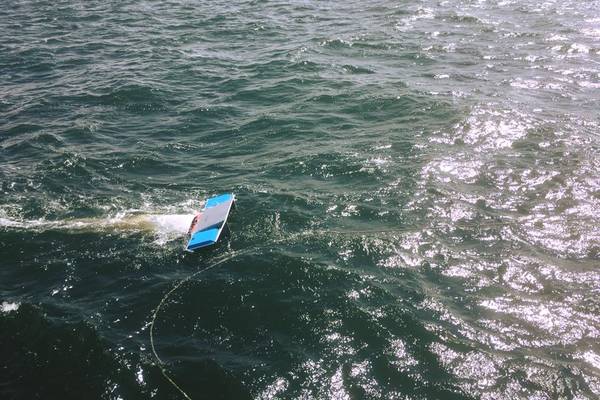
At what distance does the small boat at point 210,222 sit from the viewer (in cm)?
943

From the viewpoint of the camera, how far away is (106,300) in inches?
334

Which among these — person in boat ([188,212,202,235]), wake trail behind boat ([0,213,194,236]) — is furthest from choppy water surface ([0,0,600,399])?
person in boat ([188,212,202,235])

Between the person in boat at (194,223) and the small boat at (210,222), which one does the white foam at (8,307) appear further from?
the person in boat at (194,223)

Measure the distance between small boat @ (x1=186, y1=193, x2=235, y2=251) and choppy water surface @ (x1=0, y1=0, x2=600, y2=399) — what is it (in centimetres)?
34

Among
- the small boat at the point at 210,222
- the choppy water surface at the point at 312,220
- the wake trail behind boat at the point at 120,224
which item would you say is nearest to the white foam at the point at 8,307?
the choppy water surface at the point at 312,220

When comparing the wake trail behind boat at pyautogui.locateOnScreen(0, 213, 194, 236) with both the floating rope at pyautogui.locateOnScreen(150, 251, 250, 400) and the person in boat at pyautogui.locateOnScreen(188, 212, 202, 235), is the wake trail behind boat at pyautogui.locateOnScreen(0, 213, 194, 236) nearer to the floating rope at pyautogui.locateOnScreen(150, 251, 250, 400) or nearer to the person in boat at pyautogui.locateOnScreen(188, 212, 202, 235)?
the person in boat at pyautogui.locateOnScreen(188, 212, 202, 235)

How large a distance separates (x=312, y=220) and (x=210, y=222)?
224 cm

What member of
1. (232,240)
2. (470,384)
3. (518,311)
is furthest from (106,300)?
(518,311)

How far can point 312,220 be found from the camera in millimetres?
10195

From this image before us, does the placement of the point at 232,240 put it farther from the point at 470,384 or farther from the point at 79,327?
the point at 470,384

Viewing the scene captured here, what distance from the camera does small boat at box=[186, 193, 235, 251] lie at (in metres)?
9.43

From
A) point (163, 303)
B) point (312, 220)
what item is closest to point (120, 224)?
point (163, 303)

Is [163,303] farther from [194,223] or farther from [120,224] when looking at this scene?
[120,224]

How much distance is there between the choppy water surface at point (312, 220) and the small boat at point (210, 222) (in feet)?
1.11
